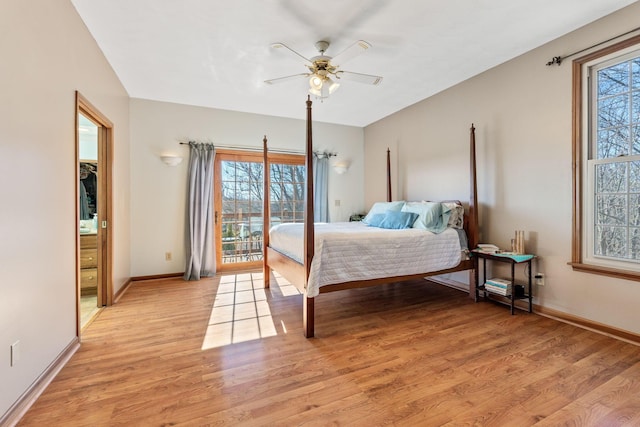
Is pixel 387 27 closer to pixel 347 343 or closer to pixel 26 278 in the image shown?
pixel 347 343

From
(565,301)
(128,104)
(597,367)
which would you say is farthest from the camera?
(128,104)

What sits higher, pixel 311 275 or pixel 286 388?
pixel 311 275

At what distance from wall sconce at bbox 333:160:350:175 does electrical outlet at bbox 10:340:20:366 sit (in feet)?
14.9

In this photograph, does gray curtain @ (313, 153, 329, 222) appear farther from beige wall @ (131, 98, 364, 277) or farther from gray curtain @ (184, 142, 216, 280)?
gray curtain @ (184, 142, 216, 280)

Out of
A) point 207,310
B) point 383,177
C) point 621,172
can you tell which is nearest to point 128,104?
point 207,310

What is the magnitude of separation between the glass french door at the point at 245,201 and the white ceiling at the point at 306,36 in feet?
4.30

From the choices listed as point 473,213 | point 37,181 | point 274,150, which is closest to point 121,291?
point 37,181

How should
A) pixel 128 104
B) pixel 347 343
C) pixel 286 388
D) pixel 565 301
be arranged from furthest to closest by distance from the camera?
pixel 128 104 < pixel 565 301 < pixel 347 343 < pixel 286 388

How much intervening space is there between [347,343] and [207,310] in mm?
1581

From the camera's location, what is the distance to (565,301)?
2727 mm

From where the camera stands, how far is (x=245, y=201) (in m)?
4.89

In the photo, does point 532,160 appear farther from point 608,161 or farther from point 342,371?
point 342,371

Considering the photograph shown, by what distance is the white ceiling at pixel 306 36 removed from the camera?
7.36 ft

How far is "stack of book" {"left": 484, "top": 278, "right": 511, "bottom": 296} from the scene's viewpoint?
2.96 meters
